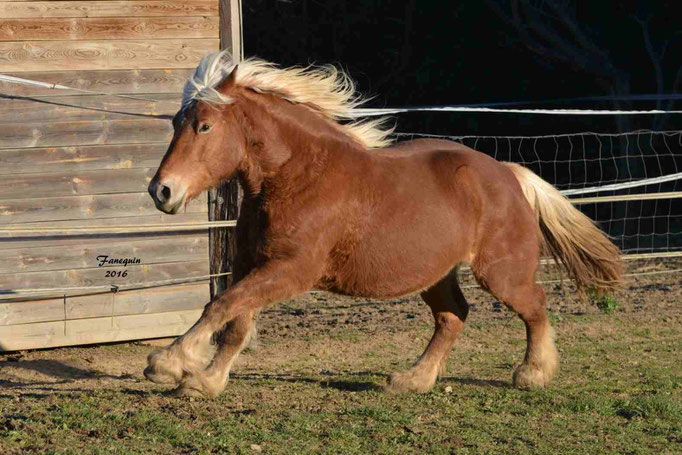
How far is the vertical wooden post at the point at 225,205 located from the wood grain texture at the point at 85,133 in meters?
0.62

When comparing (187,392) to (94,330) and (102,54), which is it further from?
(102,54)

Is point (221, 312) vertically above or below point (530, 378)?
above

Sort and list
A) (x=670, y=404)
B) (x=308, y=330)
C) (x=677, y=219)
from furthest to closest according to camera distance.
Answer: (x=677, y=219) < (x=308, y=330) < (x=670, y=404)

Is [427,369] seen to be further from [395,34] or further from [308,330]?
[395,34]

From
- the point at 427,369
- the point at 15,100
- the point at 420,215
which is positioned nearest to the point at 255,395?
the point at 427,369

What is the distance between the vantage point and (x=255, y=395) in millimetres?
5906

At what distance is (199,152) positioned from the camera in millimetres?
5109

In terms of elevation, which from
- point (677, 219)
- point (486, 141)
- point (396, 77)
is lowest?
point (677, 219)

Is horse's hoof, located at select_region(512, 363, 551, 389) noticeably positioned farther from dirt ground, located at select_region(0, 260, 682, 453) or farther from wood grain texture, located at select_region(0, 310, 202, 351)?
wood grain texture, located at select_region(0, 310, 202, 351)

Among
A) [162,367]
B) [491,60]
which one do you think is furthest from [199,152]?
[491,60]

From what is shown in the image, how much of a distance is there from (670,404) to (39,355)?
4.68 meters

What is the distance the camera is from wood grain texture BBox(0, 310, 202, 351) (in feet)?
24.5

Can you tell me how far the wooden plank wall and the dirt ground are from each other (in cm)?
34

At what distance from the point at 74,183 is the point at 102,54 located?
1024 mm
